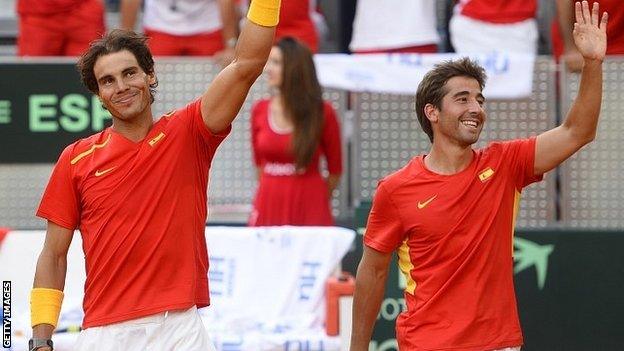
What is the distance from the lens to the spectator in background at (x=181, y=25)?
34.3ft

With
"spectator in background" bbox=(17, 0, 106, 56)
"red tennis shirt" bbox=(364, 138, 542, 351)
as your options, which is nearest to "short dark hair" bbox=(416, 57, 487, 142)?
"red tennis shirt" bbox=(364, 138, 542, 351)

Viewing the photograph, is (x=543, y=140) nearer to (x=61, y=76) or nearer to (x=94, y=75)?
(x=94, y=75)

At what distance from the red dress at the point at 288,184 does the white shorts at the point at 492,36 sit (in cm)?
137

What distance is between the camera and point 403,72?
974 cm

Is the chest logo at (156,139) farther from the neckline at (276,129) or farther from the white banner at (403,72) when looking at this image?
the white banner at (403,72)

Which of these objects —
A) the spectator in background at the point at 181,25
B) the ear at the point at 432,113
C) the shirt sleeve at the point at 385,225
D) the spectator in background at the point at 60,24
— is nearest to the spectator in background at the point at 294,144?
the spectator in background at the point at 181,25

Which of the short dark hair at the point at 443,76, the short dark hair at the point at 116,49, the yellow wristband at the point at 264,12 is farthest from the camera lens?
the short dark hair at the point at 443,76

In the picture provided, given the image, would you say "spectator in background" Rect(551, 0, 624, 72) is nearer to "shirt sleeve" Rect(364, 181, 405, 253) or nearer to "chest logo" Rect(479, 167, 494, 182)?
"chest logo" Rect(479, 167, 494, 182)

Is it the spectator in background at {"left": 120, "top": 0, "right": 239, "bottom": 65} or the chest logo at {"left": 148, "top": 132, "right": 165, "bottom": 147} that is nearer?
the chest logo at {"left": 148, "top": 132, "right": 165, "bottom": 147}

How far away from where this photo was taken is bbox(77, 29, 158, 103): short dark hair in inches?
214

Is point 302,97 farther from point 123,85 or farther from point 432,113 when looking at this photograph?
point 123,85

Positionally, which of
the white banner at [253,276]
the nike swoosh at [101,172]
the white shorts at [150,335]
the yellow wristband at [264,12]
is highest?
the yellow wristband at [264,12]

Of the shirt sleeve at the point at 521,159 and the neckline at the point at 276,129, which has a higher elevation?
the shirt sleeve at the point at 521,159

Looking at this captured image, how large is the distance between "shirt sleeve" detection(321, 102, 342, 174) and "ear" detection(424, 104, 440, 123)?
3.39 meters
